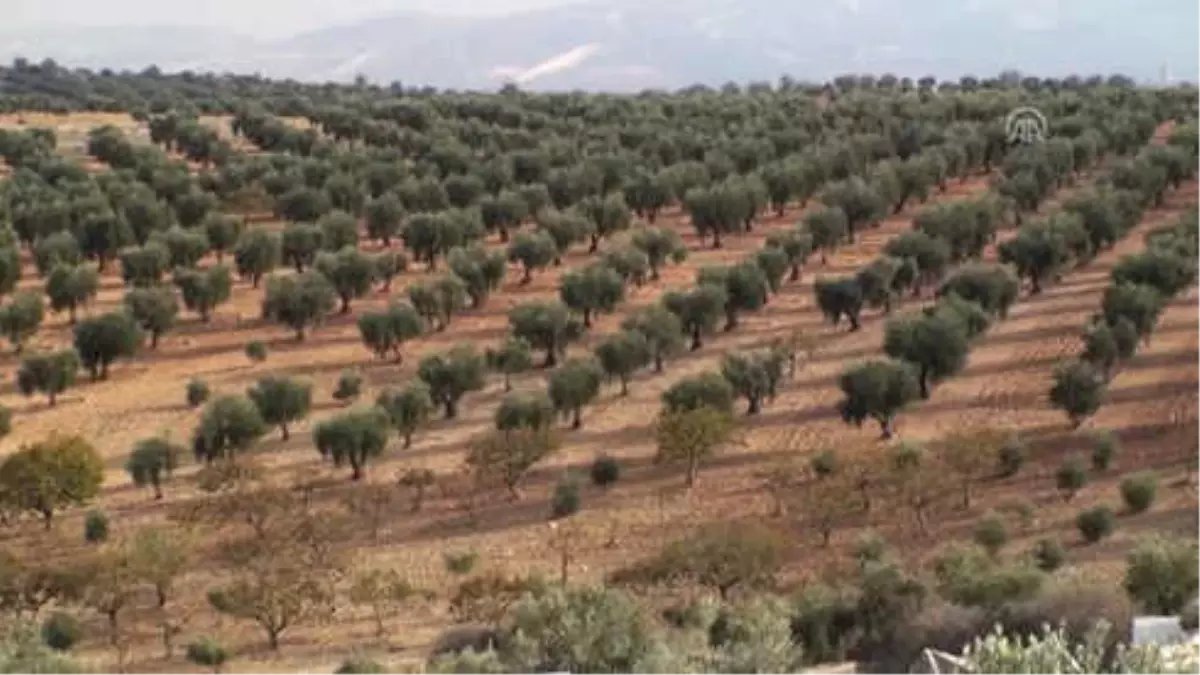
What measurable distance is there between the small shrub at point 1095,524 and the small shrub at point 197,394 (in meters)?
25.5

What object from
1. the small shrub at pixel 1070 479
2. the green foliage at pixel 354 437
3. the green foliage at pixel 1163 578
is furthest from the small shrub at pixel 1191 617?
the green foliage at pixel 354 437

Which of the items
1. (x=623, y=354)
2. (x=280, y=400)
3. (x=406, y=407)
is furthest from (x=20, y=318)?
(x=623, y=354)

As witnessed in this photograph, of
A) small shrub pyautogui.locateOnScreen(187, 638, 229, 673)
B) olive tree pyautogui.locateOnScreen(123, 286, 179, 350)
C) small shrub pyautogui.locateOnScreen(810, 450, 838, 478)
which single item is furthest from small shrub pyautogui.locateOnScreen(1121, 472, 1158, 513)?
olive tree pyautogui.locateOnScreen(123, 286, 179, 350)

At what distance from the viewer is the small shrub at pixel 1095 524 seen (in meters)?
31.3

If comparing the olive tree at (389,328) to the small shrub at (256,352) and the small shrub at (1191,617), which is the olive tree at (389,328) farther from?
the small shrub at (1191,617)

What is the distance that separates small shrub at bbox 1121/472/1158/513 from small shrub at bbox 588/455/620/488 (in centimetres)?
1136

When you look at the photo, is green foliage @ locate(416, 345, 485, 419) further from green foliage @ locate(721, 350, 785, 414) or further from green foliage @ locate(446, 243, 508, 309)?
green foliage @ locate(446, 243, 508, 309)

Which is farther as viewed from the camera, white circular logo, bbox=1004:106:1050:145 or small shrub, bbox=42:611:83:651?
white circular logo, bbox=1004:106:1050:145

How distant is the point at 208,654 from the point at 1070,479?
18.5 m

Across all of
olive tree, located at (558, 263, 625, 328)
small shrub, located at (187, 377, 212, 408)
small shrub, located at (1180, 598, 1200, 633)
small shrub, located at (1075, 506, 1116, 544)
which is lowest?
small shrub, located at (187, 377, 212, 408)

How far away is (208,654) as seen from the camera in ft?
87.0

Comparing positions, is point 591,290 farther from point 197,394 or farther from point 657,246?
point 197,394

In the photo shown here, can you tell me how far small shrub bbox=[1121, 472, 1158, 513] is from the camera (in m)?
32.8

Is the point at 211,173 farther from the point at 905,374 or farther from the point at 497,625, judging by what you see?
the point at 497,625
